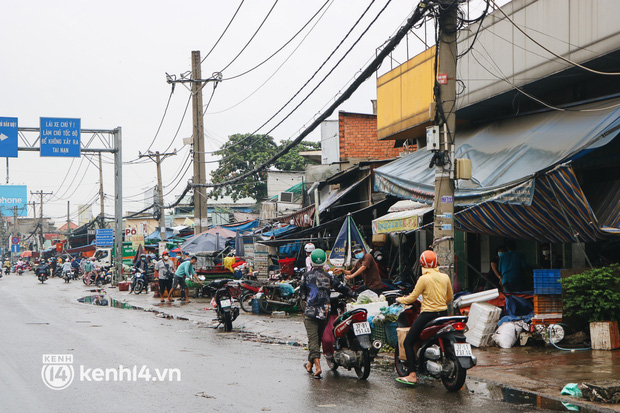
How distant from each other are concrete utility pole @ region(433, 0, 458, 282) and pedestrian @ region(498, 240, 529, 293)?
370 cm

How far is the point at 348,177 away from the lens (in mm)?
22312

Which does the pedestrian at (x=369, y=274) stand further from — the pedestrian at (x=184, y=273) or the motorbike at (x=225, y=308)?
the pedestrian at (x=184, y=273)

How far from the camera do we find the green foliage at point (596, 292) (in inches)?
393

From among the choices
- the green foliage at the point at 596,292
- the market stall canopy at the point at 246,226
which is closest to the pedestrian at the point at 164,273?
the market stall canopy at the point at 246,226

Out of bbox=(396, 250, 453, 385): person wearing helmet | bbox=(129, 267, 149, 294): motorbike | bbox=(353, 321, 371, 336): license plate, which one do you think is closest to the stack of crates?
bbox=(396, 250, 453, 385): person wearing helmet

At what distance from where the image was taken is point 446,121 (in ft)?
33.7

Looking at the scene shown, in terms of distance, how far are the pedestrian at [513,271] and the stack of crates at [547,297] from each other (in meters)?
2.28

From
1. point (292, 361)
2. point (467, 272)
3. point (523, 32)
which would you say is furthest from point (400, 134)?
point (292, 361)

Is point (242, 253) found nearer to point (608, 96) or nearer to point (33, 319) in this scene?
point (33, 319)

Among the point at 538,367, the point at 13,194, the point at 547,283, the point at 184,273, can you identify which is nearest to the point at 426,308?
the point at 538,367

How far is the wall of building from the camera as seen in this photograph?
2580 centimetres

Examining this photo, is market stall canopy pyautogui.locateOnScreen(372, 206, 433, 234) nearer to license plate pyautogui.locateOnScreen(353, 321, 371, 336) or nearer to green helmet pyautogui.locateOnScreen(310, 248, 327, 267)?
green helmet pyautogui.locateOnScreen(310, 248, 327, 267)

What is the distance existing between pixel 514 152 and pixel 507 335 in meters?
3.45

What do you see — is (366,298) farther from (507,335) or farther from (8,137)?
(8,137)
